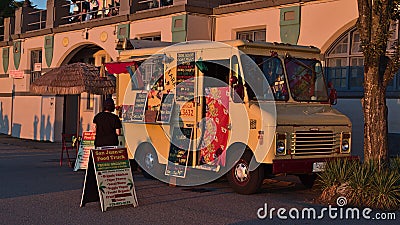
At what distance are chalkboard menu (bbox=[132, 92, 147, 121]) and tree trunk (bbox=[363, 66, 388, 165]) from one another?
4850mm

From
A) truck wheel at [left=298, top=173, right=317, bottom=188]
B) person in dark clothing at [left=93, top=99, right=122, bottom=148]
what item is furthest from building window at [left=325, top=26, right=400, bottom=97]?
person in dark clothing at [left=93, top=99, right=122, bottom=148]

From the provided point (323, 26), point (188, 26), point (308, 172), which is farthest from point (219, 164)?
point (188, 26)

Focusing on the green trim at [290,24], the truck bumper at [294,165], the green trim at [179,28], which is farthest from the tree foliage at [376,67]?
the green trim at [179,28]

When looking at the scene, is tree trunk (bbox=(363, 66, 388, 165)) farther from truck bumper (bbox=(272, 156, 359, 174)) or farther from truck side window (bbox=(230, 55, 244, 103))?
truck side window (bbox=(230, 55, 244, 103))

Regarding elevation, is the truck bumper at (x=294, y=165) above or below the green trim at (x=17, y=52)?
below

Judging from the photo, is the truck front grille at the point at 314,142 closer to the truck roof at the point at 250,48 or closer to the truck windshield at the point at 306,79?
the truck windshield at the point at 306,79

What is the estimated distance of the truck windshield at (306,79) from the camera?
12.6m

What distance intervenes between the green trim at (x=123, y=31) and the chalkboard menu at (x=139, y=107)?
864 cm

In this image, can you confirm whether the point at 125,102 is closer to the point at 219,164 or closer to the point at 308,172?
the point at 219,164

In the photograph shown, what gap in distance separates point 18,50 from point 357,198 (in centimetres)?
2304

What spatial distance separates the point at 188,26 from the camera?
20047mm

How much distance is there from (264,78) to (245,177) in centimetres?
189

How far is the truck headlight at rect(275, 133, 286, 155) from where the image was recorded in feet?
37.4

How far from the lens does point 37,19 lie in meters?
30.7
